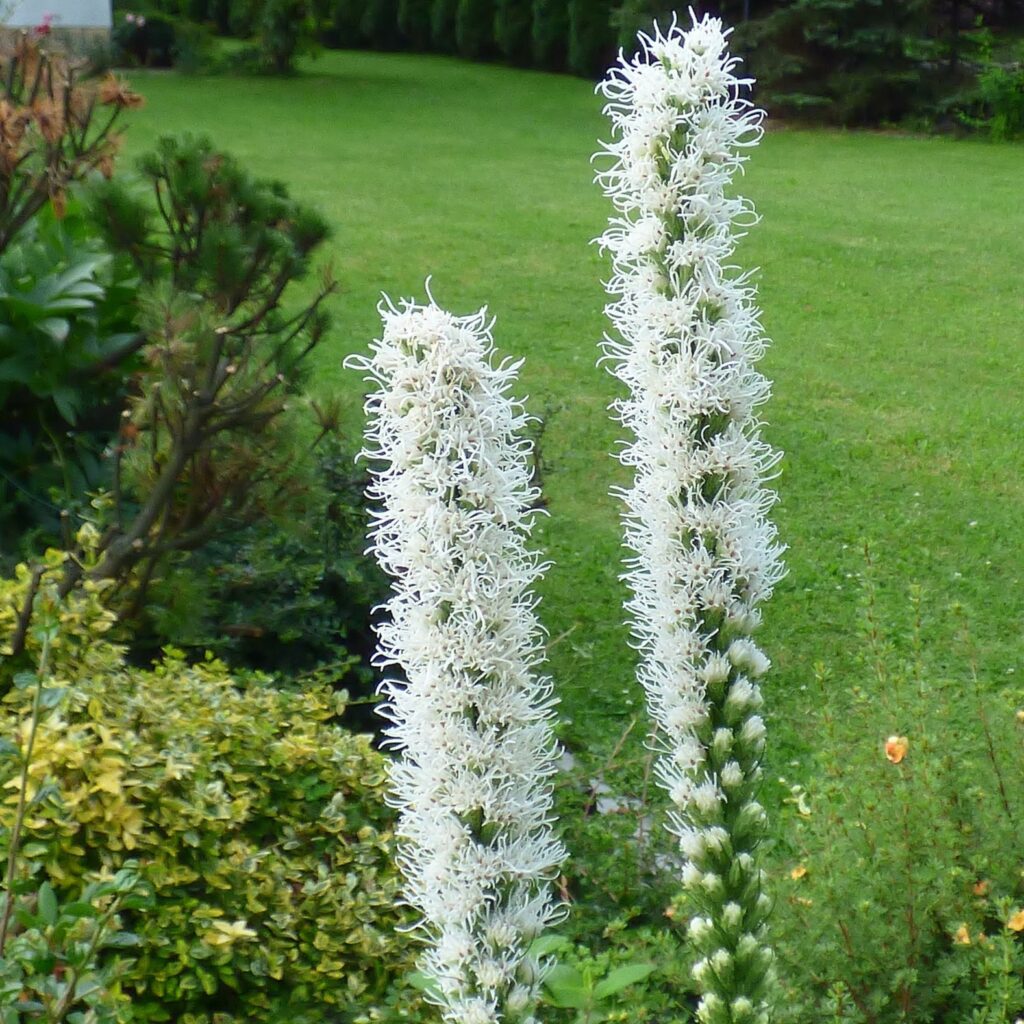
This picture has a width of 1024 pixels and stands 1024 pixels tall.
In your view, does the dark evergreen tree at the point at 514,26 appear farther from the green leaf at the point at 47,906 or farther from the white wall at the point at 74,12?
the green leaf at the point at 47,906

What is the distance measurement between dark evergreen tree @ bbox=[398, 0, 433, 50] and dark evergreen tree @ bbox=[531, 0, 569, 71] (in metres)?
5.11

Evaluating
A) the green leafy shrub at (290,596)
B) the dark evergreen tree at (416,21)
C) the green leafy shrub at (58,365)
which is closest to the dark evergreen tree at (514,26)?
the dark evergreen tree at (416,21)

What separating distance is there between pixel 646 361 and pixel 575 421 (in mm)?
6746

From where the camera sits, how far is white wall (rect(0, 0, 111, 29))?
27.8 meters

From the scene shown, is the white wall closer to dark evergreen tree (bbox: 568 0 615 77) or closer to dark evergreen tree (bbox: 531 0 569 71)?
dark evergreen tree (bbox: 531 0 569 71)

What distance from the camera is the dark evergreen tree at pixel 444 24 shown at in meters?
33.8

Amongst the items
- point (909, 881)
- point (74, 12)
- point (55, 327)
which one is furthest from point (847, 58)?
point (909, 881)

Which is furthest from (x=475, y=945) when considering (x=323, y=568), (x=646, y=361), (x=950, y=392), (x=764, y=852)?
(x=950, y=392)

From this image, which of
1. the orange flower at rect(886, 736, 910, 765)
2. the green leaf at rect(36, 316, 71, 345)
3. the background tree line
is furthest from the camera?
the background tree line

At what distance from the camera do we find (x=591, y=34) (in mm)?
28891

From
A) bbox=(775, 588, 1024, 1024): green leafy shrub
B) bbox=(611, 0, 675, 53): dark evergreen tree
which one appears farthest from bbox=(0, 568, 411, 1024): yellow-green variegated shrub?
bbox=(611, 0, 675, 53): dark evergreen tree

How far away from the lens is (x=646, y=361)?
6.20 ft

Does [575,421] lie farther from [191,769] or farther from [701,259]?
[701,259]

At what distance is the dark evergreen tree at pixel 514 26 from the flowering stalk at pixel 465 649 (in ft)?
102
